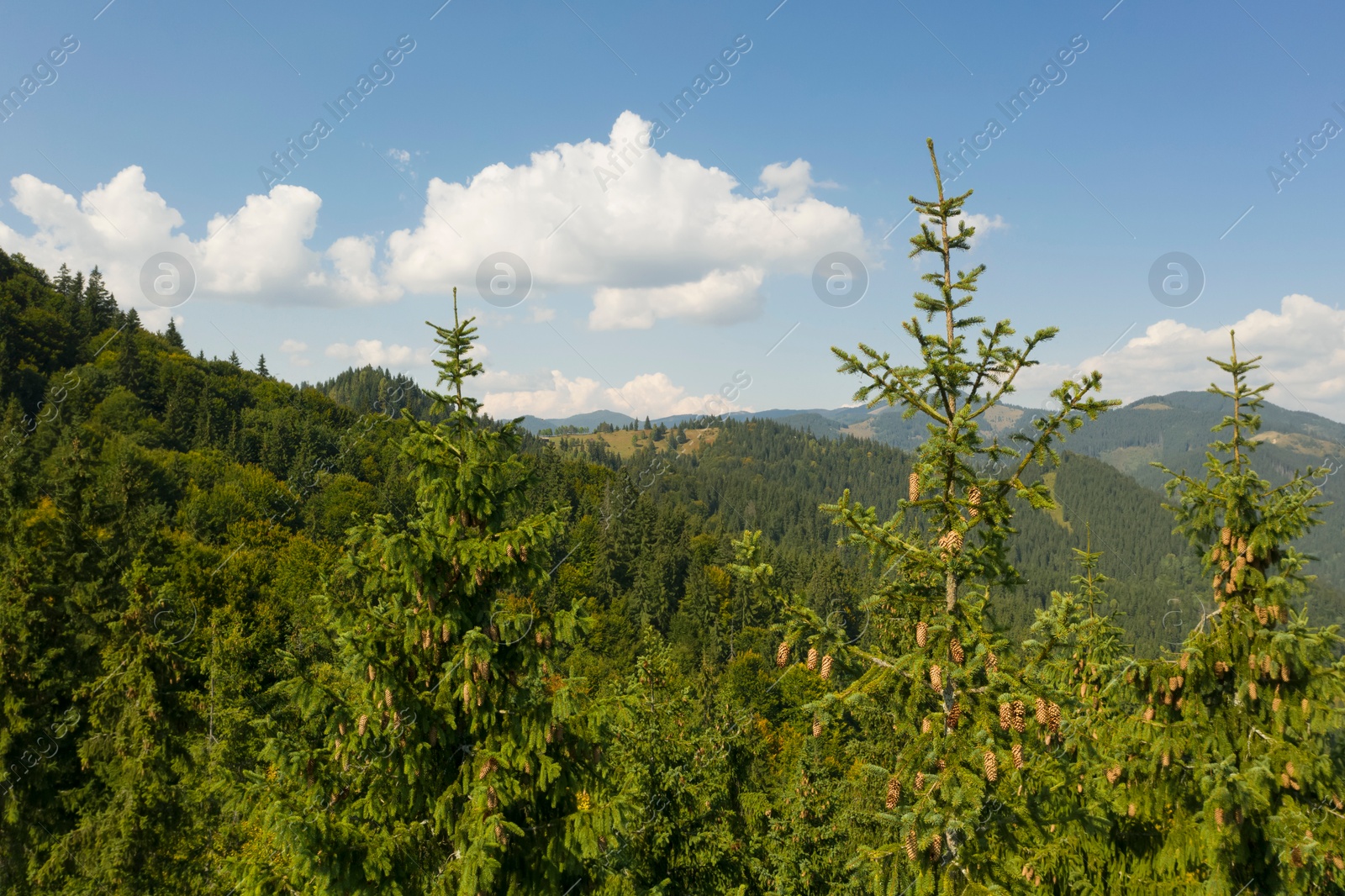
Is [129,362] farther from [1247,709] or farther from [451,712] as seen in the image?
[1247,709]

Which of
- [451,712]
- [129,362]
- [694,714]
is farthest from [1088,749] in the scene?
[129,362]

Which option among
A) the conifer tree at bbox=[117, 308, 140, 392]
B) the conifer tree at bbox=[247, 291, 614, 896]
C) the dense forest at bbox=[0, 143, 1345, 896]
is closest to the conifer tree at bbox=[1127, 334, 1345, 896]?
the dense forest at bbox=[0, 143, 1345, 896]

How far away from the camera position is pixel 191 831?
17297 mm

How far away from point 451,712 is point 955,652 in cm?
628

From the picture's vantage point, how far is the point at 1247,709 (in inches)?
421

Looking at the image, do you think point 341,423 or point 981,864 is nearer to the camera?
point 981,864

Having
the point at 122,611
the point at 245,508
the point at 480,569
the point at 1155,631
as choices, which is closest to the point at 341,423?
the point at 245,508

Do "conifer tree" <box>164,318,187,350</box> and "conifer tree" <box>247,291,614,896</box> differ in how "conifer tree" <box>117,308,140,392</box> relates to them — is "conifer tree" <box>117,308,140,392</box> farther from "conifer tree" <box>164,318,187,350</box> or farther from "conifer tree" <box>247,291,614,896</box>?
"conifer tree" <box>247,291,614,896</box>

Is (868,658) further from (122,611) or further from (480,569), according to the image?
(122,611)

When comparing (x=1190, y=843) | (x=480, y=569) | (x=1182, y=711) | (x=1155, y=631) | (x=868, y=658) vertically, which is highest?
(x=480, y=569)

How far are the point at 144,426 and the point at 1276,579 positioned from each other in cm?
10220

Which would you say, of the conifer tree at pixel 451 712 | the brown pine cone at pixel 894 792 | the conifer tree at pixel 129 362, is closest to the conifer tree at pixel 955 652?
the brown pine cone at pixel 894 792

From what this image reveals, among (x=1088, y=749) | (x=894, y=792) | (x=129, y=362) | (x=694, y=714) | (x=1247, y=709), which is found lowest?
(x=694, y=714)

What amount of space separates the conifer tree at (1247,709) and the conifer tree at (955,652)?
4332 mm
